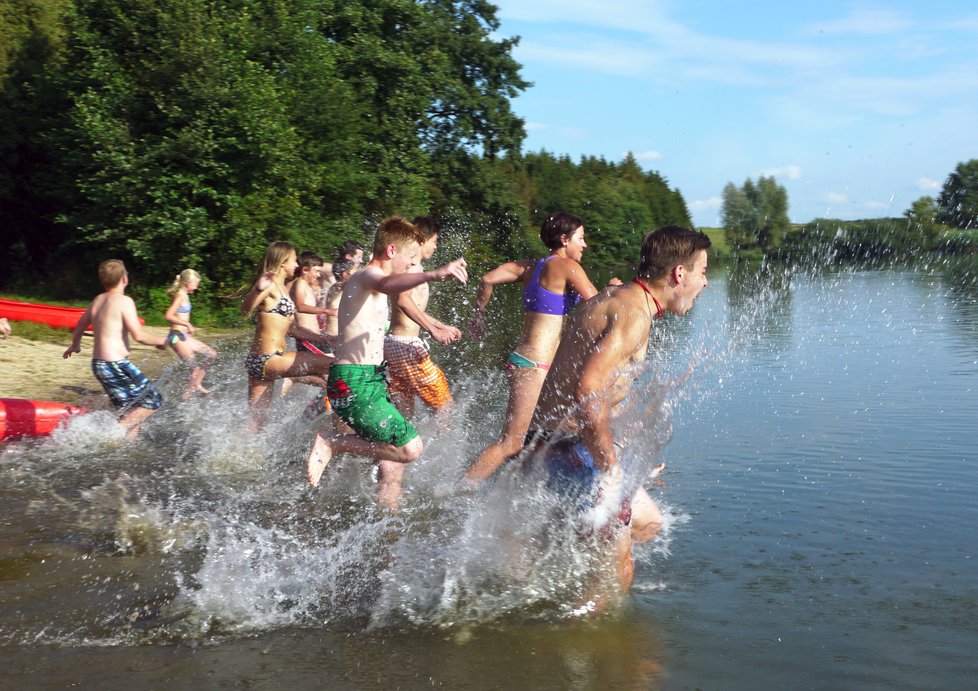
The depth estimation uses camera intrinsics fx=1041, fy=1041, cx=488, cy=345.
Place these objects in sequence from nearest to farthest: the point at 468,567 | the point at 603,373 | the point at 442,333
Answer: the point at 603,373, the point at 468,567, the point at 442,333

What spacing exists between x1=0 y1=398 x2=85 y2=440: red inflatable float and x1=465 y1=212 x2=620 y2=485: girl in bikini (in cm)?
471

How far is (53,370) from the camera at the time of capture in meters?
13.9

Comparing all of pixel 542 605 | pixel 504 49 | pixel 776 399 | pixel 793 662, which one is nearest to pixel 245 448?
pixel 542 605

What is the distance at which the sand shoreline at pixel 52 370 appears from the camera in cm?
1203

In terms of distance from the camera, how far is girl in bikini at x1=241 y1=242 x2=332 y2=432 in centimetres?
873

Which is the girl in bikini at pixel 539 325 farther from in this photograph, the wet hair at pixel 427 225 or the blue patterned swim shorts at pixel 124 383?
the blue patterned swim shorts at pixel 124 383

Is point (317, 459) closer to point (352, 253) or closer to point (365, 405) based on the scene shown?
point (365, 405)

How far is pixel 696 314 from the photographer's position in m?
27.5

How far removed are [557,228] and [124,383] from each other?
4.18m

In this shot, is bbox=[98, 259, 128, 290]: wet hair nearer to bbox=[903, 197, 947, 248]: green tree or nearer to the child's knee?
the child's knee

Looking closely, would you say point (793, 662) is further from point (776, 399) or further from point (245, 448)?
point (776, 399)

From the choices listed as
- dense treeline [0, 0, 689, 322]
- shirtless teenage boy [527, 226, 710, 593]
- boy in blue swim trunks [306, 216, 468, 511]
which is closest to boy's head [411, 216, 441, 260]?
boy in blue swim trunks [306, 216, 468, 511]

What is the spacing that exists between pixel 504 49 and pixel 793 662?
39.0 metres

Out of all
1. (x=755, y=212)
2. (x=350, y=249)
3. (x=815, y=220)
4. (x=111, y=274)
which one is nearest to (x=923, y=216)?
(x=815, y=220)
